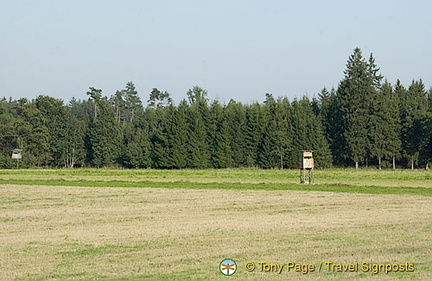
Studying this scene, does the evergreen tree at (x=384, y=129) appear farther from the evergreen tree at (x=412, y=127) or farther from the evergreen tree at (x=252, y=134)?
the evergreen tree at (x=252, y=134)

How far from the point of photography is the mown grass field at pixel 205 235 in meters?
16.0

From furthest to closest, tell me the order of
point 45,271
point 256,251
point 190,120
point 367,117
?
1. point 190,120
2. point 367,117
3. point 256,251
4. point 45,271

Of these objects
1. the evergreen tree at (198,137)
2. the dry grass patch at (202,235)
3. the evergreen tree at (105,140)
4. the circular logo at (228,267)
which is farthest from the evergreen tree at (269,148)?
the circular logo at (228,267)

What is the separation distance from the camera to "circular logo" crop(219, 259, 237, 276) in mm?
15316

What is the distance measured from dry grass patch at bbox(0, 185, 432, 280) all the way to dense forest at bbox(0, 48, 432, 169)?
64893 mm

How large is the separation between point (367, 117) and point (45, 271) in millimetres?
91869

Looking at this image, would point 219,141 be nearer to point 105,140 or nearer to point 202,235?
point 105,140

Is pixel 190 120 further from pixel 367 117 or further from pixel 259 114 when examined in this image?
pixel 367 117

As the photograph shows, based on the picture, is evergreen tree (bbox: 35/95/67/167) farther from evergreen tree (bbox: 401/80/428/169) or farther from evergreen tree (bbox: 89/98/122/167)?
evergreen tree (bbox: 401/80/428/169)

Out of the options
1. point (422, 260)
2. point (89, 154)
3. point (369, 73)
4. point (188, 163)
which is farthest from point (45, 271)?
point (89, 154)

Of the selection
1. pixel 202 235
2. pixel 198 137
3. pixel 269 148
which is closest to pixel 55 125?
pixel 198 137

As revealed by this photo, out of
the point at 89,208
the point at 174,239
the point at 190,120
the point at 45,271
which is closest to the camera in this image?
the point at 45,271

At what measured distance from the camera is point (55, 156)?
123438 mm

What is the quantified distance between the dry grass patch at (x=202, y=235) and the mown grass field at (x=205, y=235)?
3 centimetres
